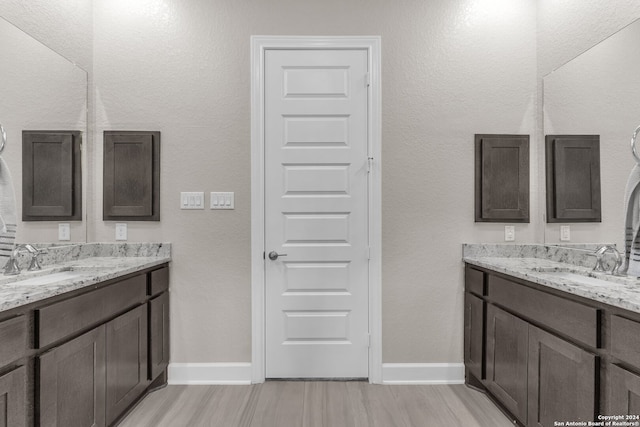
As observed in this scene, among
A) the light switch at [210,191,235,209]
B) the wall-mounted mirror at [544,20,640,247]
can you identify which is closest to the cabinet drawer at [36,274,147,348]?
the light switch at [210,191,235,209]

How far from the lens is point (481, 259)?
2.56m

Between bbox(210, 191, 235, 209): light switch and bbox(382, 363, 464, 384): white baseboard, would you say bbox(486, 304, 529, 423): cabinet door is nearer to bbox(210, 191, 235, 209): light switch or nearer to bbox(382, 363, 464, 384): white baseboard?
bbox(382, 363, 464, 384): white baseboard

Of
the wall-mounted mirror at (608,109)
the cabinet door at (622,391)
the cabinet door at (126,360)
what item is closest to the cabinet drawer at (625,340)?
the cabinet door at (622,391)

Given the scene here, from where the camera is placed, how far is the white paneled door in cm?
268

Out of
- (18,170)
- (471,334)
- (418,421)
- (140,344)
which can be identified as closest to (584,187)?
(471,334)

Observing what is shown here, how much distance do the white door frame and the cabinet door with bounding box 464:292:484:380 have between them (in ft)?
2.05

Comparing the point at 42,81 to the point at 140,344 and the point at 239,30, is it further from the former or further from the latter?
the point at 140,344

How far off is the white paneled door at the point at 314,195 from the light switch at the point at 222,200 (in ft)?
0.84

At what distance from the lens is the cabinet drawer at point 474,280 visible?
2.44 m

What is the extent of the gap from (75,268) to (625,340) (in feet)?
8.77

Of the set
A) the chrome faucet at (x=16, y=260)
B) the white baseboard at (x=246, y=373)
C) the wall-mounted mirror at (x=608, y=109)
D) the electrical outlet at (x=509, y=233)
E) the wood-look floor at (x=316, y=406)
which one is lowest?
the wood-look floor at (x=316, y=406)

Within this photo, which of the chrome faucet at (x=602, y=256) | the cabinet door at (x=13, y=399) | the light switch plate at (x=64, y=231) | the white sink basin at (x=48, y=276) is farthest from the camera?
the light switch plate at (x=64, y=231)

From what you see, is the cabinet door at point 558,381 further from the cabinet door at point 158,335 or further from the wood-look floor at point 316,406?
the cabinet door at point 158,335

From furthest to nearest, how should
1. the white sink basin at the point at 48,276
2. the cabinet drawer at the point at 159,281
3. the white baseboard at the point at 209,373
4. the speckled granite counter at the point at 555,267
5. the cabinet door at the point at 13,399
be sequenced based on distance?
1. the white baseboard at the point at 209,373
2. the cabinet drawer at the point at 159,281
3. the white sink basin at the point at 48,276
4. the speckled granite counter at the point at 555,267
5. the cabinet door at the point at 13,399
